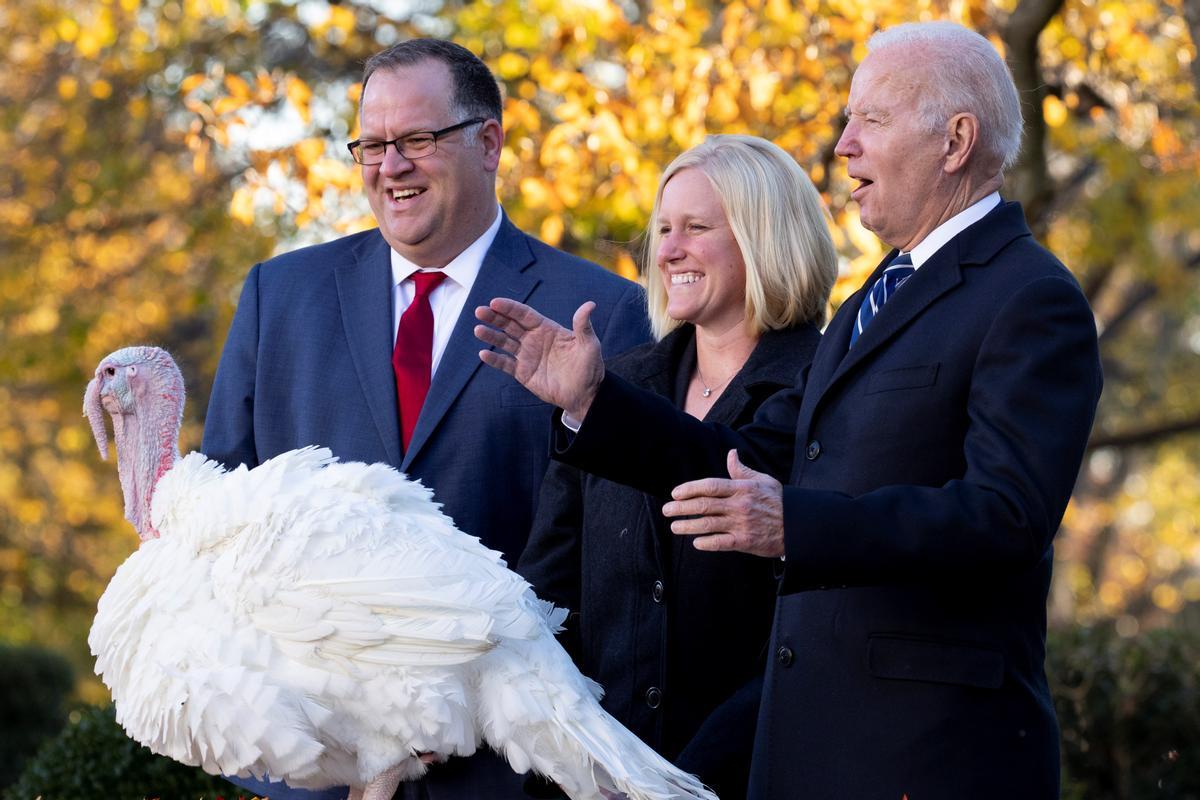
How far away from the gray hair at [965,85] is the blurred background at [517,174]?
3.47 m

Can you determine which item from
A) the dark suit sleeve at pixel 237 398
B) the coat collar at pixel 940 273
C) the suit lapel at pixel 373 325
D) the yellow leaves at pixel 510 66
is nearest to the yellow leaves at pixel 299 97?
the yellow leaves at pixel 510 66

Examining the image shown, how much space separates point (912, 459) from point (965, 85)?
783 mm

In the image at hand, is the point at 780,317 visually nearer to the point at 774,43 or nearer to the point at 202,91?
the point at 774,43

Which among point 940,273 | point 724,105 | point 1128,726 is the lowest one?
point 1128,726

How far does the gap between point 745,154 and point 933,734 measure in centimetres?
167

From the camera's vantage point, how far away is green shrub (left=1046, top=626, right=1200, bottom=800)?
7207mm

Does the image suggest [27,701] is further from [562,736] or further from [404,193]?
[562,736]

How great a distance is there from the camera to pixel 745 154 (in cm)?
394

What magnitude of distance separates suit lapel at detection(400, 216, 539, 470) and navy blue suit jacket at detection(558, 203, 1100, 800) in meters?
0.91

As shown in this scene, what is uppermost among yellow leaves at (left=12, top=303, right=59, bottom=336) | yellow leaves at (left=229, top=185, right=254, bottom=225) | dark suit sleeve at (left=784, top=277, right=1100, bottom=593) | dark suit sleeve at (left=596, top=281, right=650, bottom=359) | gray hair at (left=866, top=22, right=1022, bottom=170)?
gray hair at (left=866, top=22, right=1022, bottom=170)

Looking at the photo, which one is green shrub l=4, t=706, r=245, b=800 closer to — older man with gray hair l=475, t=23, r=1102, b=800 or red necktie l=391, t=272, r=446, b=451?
red necktie l=391, t=272, r=446, b=451

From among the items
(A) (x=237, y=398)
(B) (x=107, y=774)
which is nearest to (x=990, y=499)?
(A) (x=237, y=398)

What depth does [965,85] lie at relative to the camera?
3088mm

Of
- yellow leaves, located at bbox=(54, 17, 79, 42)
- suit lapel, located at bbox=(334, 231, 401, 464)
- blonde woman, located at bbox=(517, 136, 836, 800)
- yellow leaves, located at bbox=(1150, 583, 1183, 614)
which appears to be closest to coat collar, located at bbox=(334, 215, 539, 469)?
suit lapel, located at bbox=(334, 231, 401, 464)
